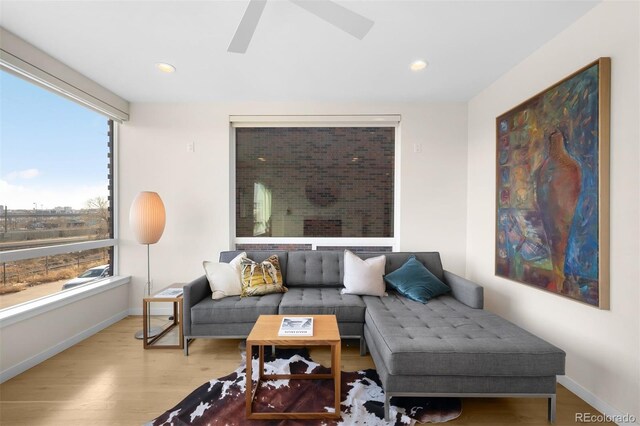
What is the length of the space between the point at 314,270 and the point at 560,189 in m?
2.21

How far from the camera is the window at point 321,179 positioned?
130 inches

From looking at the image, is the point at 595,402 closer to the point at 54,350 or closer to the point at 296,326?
the point at 296,326

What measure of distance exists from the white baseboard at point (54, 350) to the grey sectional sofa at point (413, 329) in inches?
45.4

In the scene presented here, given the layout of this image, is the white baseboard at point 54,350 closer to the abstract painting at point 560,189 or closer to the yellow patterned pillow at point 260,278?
the yellow patterned pillow at point 260,278

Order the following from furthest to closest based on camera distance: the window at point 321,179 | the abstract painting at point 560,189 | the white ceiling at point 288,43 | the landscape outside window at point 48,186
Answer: the window at point 321,179, the landscape outside window at point 48,186, the white ceiling at point 288,43, the abstract painting at point 560,189

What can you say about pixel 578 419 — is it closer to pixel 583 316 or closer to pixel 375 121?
pixel 583 316

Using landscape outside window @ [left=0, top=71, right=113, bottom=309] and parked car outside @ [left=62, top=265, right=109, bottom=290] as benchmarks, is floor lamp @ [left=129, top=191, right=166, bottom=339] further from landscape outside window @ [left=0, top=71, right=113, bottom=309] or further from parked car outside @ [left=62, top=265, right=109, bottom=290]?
parked car outside @ [left=62, top=265, right=109, bottom=290]

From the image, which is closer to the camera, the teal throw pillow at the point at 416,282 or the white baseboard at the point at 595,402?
the white baseboard at the point at 595,402

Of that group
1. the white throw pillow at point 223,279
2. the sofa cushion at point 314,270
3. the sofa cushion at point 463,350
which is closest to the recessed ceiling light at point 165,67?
the white throw pillow at point 223,279

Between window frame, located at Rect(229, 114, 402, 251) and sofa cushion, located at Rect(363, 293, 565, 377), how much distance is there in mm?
1419

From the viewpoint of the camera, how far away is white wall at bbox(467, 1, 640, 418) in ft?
4.93

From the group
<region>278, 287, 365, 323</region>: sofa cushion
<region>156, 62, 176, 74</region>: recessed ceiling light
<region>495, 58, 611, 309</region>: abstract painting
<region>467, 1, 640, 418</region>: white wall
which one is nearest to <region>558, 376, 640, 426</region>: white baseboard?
<region>467, 1, 640, 418</region>: white wall

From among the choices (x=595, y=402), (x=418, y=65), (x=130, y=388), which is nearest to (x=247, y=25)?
(x=418, y=65)

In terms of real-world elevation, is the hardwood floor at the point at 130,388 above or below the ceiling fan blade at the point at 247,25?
below
